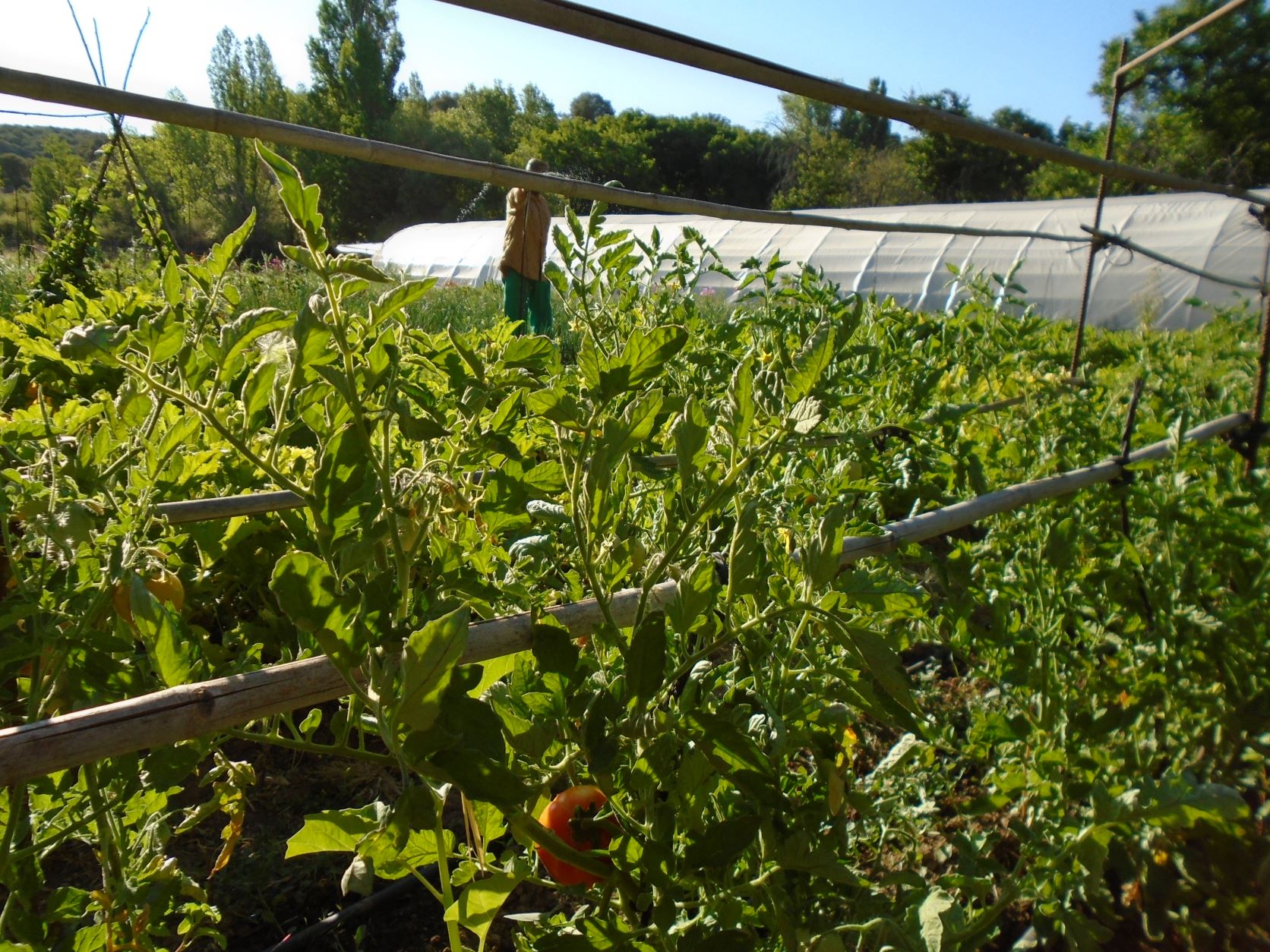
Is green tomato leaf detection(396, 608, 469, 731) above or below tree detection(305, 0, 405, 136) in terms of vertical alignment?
below

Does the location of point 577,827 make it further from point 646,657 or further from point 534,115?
point 534,115

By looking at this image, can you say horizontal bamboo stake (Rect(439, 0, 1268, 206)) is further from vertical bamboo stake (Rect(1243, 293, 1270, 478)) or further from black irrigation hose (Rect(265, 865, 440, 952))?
black irrigation hose (Rect(265, 865, 440, 952))

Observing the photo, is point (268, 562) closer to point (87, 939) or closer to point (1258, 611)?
point (87, 939)

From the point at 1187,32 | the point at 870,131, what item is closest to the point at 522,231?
the point at 1187,32

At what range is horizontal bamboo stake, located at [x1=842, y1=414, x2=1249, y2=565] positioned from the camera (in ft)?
2.95

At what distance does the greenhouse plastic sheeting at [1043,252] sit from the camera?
905 centimetres

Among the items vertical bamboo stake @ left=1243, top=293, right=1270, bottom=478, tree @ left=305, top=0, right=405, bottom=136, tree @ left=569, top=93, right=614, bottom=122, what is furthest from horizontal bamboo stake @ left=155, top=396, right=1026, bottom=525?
tree @ left=569, top=93, right=614, bottom=122

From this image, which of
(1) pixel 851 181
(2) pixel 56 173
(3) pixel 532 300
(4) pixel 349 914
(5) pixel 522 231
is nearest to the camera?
(4) pixel 349 914

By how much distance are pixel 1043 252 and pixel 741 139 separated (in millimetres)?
24699

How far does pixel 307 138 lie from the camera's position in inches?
35.4

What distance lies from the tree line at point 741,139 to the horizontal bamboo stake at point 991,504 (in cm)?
1749

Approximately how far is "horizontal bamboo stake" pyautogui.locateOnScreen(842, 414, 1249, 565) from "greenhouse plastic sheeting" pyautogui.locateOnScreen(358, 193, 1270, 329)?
6.42 m

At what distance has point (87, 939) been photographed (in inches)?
30.9

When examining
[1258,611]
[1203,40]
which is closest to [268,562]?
[1258,611]
